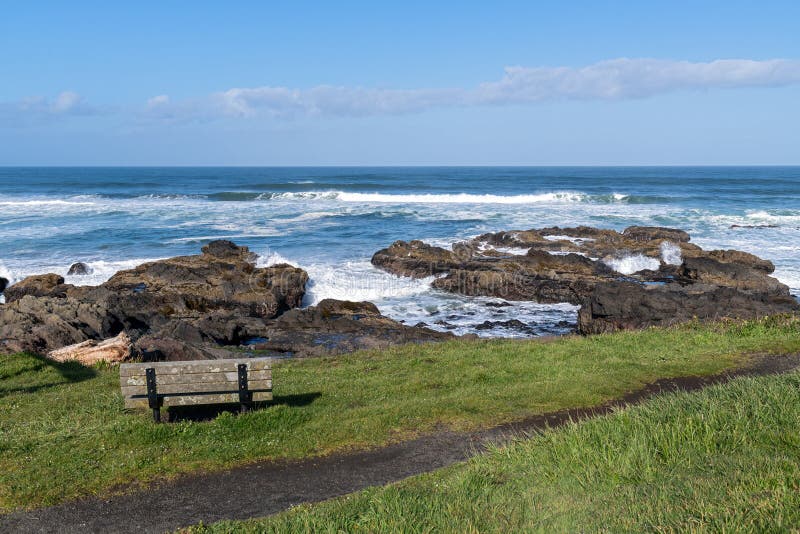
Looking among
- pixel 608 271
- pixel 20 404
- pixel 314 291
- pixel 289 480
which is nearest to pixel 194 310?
pixel 314 291

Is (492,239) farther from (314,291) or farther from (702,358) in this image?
(702,358)

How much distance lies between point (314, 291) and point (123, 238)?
727 inches

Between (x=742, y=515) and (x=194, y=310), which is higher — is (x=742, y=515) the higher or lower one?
the higher one

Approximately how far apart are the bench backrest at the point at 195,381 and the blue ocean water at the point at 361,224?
11292 mm

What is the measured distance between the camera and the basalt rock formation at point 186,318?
14.6 m

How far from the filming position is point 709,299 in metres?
18.7

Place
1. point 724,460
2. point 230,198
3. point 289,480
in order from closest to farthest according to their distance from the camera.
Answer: point 724,460
point 289,480
point 230,198

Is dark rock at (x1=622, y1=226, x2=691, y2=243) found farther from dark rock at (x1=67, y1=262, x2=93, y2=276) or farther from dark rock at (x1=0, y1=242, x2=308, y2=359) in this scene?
dark rock at (x1=67, y1=262, x2=93, y2=276)

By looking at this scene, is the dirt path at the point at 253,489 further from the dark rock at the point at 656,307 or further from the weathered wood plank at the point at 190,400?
the dark rock at the point at 656,307

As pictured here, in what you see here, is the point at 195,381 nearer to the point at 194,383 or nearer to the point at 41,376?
the point at 194,383

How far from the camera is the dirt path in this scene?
618 centimetres

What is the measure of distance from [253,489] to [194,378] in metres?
2.25

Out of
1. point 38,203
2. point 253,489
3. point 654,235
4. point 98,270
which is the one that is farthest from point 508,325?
point 38,203

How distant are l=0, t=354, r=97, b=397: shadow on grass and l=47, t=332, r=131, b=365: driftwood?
0.87ft
